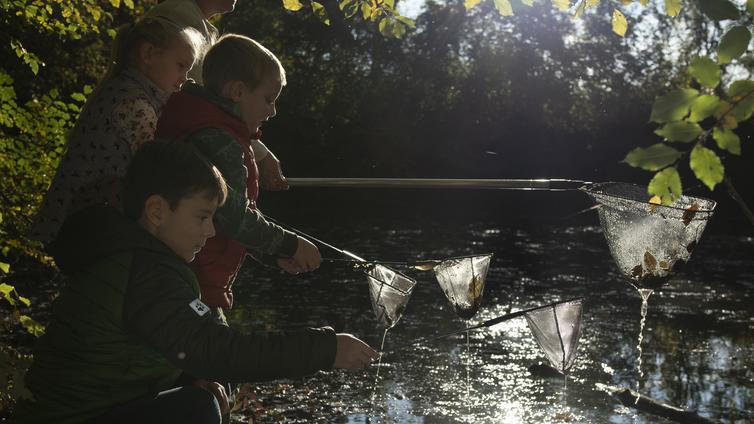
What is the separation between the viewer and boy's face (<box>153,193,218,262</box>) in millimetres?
2342

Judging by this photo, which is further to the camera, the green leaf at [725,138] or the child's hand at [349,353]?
the child's hand at [349,353]

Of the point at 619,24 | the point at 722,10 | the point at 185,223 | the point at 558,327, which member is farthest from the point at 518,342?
the point at 722,10

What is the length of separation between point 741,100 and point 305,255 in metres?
1.64

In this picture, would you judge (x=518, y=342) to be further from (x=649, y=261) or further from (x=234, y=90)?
(x=234, y=90)

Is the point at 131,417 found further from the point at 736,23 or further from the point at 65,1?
the point at 65,1

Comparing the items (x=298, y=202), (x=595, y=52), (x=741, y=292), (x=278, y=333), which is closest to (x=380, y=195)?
(x=298, y=202)

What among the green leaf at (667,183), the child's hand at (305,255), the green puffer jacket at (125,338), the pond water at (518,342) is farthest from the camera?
the pond water at (518,342)

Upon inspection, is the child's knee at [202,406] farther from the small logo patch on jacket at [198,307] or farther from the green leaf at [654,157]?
the green leaf at [654,157]

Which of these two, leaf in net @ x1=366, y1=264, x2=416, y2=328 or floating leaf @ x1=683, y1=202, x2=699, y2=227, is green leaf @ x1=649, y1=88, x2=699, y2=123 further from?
leaf in net @ x1=366, y1=264, x2=416, y2=328

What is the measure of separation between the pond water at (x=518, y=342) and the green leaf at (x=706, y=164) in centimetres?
761

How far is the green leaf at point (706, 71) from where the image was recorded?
6.17ft

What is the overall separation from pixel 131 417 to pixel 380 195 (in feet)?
91.2

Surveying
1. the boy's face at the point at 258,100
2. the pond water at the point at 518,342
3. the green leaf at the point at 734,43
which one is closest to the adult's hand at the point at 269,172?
the boy's face at the point at 258,100

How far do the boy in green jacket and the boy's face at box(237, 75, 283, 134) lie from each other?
640mm
